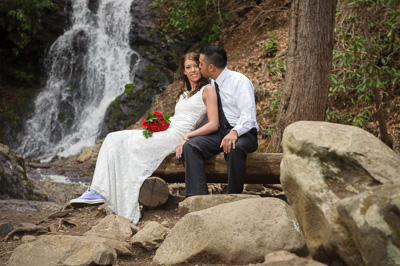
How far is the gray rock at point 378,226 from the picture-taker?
2.17m

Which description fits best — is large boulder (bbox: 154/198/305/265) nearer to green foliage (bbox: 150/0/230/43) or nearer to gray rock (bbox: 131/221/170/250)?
gray rock (bbox: 131/221/170/250)

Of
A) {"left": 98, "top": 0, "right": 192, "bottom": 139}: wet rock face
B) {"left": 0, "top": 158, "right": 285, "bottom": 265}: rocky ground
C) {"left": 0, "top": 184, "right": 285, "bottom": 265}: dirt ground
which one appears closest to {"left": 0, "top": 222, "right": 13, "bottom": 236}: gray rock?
{"left": 0, "top": 158, "right": 285, "bottom": 265}: rocky ground

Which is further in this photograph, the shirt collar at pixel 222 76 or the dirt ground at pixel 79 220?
the shirt collar at pixel 222 76

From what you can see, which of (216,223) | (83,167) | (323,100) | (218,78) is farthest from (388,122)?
(83,167)

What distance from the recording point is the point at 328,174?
2734 mm

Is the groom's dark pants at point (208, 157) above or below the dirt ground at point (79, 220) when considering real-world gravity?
above

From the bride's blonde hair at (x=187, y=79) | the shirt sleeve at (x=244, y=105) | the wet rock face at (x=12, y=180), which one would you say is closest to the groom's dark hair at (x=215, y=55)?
the bride's blonde hair at (x=187, y=79)

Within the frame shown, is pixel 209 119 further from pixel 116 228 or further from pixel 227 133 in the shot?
pixel 116 228

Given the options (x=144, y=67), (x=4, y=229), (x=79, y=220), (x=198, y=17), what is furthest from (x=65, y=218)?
(x=144, y=67)

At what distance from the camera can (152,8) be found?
52.2 ft

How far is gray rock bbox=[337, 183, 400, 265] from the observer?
217cm

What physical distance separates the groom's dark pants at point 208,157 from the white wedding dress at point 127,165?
41cm

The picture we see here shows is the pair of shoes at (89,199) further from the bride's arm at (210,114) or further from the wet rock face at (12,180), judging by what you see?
the wet rock face at (12,180)

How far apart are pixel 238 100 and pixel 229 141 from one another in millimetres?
521
